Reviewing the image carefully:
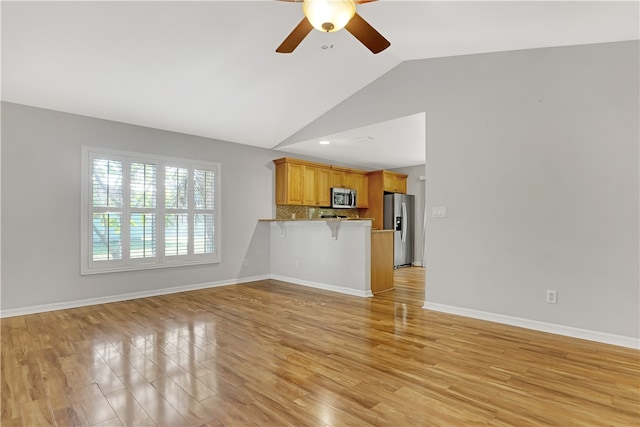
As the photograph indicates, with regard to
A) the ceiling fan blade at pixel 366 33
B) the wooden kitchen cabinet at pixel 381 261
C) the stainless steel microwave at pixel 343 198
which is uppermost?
the ceiling fan blade at pixel 366 33

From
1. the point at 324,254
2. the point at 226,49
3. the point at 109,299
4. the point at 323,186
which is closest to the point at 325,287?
the point at 324,254

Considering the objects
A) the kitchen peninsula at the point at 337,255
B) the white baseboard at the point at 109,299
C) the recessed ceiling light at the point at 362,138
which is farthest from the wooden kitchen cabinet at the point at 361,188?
the white baseboard at the point at 109,299

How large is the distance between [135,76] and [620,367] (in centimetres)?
504

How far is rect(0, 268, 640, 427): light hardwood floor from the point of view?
191cm

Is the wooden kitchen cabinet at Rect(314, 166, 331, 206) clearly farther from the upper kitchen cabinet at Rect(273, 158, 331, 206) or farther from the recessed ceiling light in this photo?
the recessed ceiling light

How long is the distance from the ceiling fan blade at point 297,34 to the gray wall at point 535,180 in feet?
7.05

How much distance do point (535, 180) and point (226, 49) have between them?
3353 millimetres

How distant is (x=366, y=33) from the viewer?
2.39 meters

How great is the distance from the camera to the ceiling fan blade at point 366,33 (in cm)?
228

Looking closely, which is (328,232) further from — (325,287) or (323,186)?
(323,186)

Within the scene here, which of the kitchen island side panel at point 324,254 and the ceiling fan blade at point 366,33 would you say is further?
the kitchen island side panel at point 324,254

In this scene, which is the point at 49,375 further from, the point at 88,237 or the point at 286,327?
the point at 88,237

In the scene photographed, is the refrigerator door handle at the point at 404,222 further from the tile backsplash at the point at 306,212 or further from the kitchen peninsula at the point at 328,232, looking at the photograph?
the tile backsplash at the point at 306,212

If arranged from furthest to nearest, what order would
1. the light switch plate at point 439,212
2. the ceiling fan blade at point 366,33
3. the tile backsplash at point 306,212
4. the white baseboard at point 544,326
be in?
the tile backsplash at point 306,212, the light switch plate at point 439,212, the white baseboard at point 544,326, the ceiling fan blade at point 366,33
